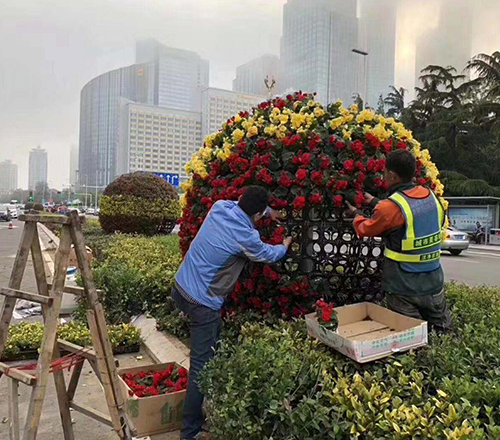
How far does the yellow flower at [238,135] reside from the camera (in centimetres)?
372

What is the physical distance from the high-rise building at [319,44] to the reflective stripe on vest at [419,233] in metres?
16.0

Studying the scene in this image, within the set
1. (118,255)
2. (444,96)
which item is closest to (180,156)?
(444,96)

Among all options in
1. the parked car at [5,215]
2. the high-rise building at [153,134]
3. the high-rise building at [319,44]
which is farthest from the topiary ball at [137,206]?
the parked car at [5,215]

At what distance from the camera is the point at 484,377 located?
2338 mm

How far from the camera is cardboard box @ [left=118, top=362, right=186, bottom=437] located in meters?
2.94

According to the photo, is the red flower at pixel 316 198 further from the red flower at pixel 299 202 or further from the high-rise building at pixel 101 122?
the high-rise building at pixel 101 122

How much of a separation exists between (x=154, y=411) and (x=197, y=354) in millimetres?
494

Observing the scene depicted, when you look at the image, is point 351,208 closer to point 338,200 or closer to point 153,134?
point 338,200

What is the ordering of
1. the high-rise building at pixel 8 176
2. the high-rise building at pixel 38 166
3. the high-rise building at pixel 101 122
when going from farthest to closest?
the high-rise building at pixel 8 176
the high-rise building at pixel 38 166
the high-rise building at pixel 101 122

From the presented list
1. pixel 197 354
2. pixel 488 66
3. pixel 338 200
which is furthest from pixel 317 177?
pixel 488 66

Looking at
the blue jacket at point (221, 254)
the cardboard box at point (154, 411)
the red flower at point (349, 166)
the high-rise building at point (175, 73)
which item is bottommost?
the cardboard box at point (154, 411)

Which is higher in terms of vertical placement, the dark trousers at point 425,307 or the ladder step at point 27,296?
the ladder step at point 27,296

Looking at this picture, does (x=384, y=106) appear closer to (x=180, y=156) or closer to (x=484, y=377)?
(x=180, y=156)

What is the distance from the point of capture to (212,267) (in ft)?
9.37
